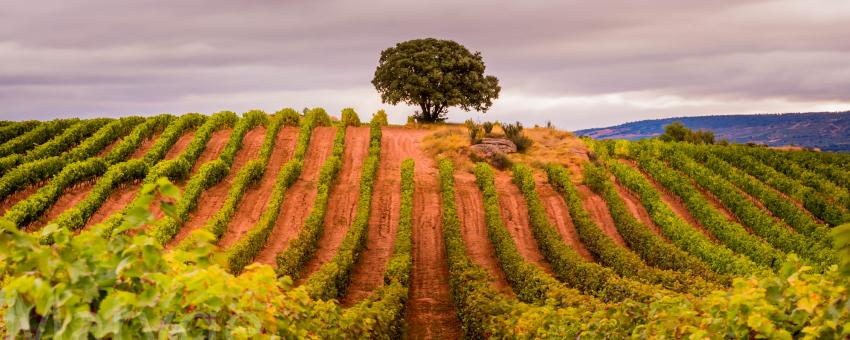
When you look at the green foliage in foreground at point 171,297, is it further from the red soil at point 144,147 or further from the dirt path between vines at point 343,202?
the red soil at point 144,147

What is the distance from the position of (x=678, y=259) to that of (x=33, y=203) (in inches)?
998

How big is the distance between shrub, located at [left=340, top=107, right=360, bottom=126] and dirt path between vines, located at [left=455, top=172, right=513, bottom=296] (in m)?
12.7

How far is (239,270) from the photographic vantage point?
71.1ft

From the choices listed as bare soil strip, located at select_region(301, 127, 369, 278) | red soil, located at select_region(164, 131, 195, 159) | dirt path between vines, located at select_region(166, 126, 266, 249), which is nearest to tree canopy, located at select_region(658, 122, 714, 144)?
bare soil strip, located at select_region(301, 127, 369, 278)

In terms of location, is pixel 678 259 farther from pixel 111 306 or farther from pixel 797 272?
pixel 111 306

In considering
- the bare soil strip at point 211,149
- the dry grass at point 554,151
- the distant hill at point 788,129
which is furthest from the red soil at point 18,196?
the distant hill at point 788,129

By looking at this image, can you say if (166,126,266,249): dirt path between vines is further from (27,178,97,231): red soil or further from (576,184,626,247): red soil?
(576,184,626,247): red soil

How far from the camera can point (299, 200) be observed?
30.8m

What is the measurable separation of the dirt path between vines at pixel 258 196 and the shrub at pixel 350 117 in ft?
15.2

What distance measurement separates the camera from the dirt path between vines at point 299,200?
25375mm

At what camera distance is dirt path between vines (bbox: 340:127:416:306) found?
72.7 ft

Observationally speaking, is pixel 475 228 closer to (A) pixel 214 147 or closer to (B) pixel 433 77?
(A) pixel 214 147

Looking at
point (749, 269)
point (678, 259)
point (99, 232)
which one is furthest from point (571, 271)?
point (99, 232)

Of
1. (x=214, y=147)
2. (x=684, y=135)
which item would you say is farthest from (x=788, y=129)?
(x=214, y=147)
